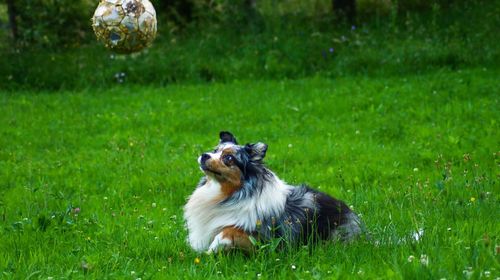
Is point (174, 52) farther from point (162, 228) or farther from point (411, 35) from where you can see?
point (162, 228)

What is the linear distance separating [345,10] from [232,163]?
14.1m

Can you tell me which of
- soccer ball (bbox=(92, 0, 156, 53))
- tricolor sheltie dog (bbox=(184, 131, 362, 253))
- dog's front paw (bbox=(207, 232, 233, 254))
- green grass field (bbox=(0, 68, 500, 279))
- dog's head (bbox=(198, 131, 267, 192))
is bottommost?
green grass field (bbox=(0, 68, 500, 279))

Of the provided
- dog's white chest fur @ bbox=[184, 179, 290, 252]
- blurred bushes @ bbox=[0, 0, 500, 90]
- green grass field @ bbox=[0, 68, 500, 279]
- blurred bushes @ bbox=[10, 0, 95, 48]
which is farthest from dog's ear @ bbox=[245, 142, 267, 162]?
blurred bushes @ bbox=[10, 0, 95, 48]

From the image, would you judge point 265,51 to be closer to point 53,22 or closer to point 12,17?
point 53,22

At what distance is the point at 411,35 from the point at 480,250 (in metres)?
12.5

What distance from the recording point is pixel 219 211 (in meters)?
6.23

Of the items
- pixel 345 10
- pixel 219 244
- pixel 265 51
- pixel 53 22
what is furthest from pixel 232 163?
pixel 345 10

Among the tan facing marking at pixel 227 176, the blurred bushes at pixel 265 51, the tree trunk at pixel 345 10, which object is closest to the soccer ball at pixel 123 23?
the tan facing marking at pixel 227 176

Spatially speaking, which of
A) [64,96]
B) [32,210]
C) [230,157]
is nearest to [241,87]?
[64,96]

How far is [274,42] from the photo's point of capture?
55.6ft

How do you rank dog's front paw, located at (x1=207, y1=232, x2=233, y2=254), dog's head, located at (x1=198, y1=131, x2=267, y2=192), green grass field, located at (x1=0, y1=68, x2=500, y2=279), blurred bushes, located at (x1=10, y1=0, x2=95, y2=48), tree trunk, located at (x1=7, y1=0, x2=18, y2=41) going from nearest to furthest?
green grass field, located at (x1=0, y1=68, x2=500, y2=279)
dog's front paw, located at (x1=207, y1=232, x2=233, y2=254)
dog's head, located at (x1=198, y1=131, x2=267, y2=192)
blurred bushes, located at (x1=10, y1=0, x2=95, y2=48)
tree trunk, located at (x1=7, y1=0, x2=18, y2=41)

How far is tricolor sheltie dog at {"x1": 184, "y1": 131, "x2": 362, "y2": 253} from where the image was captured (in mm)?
6039

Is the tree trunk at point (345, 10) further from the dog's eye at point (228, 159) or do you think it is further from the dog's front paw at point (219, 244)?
the dog's front paw at point (219, 244)

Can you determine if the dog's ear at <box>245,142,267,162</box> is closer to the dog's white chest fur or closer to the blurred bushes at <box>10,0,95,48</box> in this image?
the dog's white chest fur
